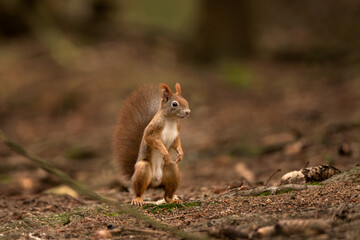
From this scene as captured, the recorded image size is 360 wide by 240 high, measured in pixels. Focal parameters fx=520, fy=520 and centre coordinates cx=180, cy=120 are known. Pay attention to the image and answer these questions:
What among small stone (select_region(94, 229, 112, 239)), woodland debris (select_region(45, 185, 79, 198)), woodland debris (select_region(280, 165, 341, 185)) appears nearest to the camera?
small stone (select_region(94, 229, 112, 239))

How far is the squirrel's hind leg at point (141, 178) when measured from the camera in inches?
155

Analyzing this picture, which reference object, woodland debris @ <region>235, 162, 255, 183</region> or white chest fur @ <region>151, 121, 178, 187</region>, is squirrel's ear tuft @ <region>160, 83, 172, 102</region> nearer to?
white chest fur @ <region>151, 121, 178, 187</region>

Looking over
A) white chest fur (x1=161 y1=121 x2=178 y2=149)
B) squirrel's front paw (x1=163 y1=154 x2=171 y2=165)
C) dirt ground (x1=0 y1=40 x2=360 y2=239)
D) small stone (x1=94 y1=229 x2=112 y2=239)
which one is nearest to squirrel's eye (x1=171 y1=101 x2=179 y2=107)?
white chest fur (x1=161 y1=121 x2=178 y2=149)

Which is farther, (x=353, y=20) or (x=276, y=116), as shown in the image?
(x=353, y=20)

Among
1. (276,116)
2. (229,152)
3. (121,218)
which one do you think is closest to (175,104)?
A: (121,218)

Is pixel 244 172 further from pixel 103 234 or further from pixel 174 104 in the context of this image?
pixel 103 234

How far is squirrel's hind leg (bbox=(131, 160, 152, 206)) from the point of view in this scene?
3.95 metres

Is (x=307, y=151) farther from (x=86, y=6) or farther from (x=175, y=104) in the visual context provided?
(x=86, y=6)

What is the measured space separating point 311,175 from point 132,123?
1.54 metres

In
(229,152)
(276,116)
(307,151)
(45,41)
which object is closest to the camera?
(307,151)

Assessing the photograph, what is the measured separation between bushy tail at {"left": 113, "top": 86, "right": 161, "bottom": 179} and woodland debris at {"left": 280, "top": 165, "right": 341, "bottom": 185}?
4.04 feet

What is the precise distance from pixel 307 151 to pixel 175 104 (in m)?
3.10

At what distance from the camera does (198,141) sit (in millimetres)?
8461

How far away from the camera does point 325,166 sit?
4113mm
